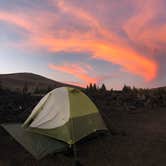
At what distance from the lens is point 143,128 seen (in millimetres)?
10617

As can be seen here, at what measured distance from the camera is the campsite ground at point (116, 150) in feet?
22.0

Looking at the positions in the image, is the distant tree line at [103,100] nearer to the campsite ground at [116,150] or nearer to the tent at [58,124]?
the tent at [58,124]

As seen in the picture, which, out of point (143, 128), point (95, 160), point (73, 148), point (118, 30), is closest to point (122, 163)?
point (95, 160)

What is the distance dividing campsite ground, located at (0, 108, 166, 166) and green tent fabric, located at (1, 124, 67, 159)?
0.19 meters

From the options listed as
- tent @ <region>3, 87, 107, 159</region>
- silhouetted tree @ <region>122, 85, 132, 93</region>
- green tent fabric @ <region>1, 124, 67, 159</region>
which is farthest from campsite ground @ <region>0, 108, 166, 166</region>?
silhouetted tree @ <region>122, 85, 132, 93</region>

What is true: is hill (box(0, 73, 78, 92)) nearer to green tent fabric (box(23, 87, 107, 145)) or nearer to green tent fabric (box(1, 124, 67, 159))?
green tent fabric (box(23, 87, 107, 145))

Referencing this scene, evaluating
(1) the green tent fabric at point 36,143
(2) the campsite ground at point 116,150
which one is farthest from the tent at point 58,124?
(2) the campsite ground at point 116,150

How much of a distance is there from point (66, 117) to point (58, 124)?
34 cm

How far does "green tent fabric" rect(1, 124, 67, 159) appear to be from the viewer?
688cm

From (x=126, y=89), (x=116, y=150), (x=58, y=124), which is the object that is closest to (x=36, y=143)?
(x=58, y=124)

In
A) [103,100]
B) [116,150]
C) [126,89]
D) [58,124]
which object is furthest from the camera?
[126,89]

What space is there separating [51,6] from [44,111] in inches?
325

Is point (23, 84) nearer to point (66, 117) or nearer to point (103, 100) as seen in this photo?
point (103, 100)

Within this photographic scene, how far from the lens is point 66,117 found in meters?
7.99
